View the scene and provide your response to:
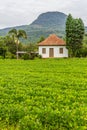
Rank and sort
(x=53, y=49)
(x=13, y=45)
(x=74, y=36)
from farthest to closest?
(x=13, y=45) < (x=53, y=49) < (x=74, y=36)

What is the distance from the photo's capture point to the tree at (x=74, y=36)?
60969 mm

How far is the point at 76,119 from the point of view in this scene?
1014cm

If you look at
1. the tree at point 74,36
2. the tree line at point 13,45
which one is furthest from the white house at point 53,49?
the tree line at point 13,45

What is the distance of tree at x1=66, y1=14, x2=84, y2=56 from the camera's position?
61.0 meters

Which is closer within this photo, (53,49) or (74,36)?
(74,36)

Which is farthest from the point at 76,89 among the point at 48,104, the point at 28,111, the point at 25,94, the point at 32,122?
the point at 32,122

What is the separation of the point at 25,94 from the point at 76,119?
4.36m

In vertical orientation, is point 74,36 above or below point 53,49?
above

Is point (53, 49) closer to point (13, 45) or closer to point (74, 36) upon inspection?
point (74, 36)

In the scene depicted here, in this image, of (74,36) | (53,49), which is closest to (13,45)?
(53,49)

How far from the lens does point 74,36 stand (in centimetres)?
6103

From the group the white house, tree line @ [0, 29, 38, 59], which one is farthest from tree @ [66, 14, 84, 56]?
tree line @ [0, 29, 38, 59]

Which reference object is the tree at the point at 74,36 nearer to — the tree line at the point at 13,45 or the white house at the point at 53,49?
the white house at the point at 53,49

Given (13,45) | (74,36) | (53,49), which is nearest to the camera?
(74,36)
